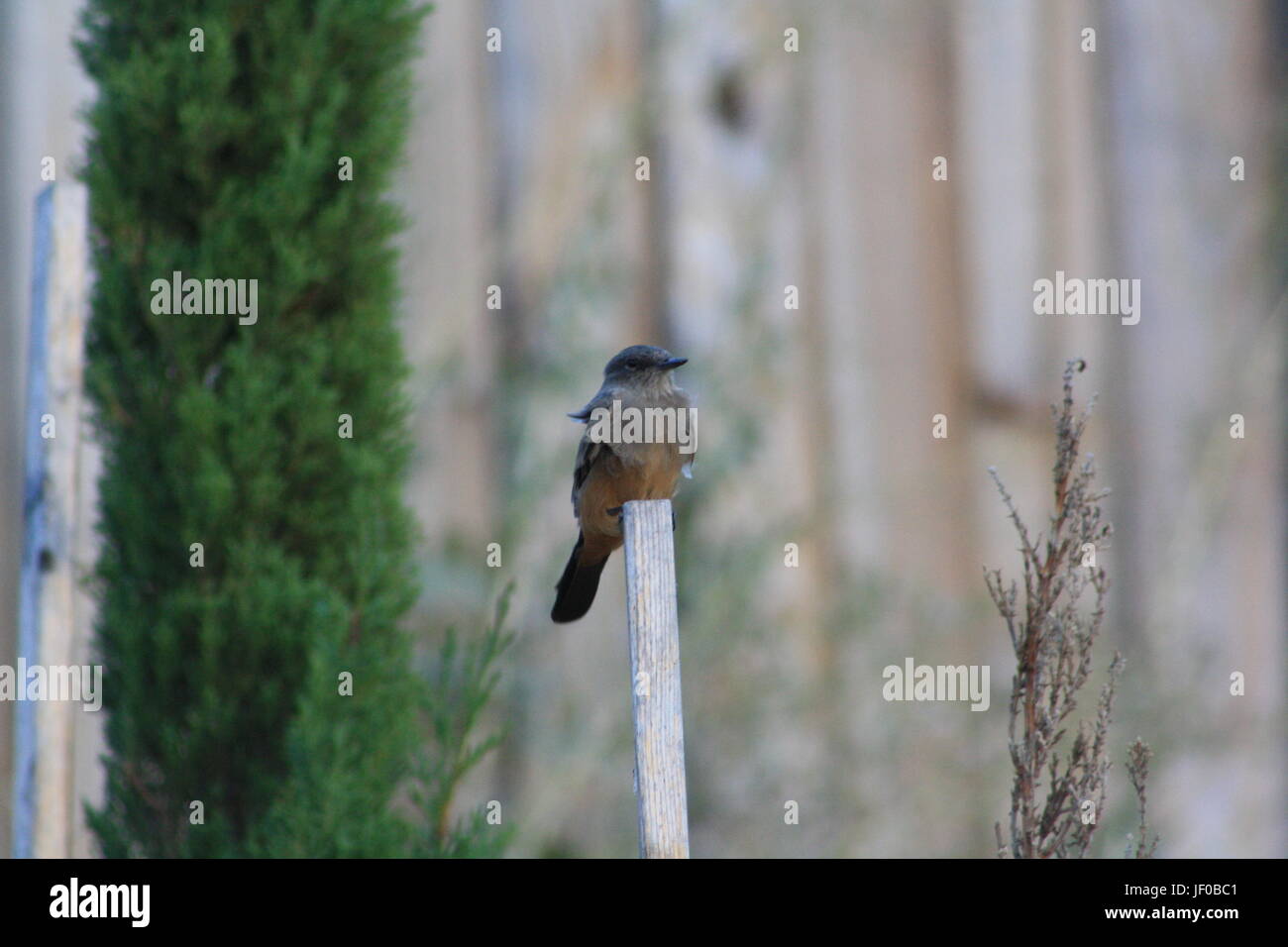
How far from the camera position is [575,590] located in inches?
128

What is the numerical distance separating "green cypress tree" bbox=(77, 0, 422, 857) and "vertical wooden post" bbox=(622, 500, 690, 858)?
124cm

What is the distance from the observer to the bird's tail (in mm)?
3217

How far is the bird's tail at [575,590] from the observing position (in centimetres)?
322

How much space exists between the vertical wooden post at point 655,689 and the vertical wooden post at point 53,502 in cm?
170

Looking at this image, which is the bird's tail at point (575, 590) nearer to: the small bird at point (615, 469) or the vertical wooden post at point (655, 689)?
the small bird at point (615, 469)

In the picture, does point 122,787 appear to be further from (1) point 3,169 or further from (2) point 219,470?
(1) point 3,169

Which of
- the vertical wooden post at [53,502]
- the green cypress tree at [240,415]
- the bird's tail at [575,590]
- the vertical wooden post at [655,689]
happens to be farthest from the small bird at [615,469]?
the vertical wooden post at [53,502]

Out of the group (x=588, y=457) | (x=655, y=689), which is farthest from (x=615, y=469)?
(x=655, y=689)

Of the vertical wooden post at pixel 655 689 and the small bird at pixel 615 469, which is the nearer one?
the vertical wooden post at pixel 655 689

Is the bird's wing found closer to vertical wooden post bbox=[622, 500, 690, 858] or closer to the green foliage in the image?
the green foliage

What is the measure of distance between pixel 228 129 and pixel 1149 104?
3755 mm

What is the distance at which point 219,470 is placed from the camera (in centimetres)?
339
